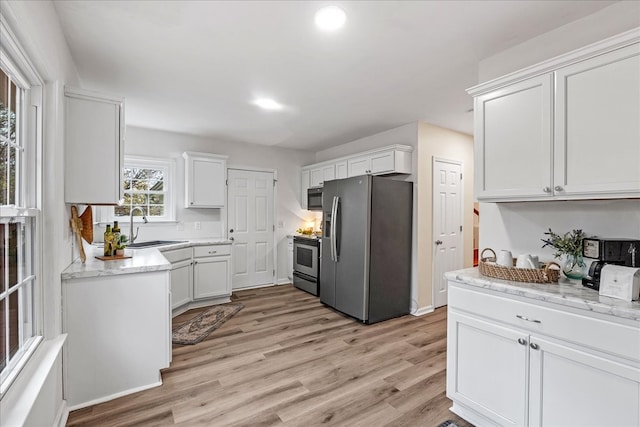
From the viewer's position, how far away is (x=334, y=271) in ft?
13.0

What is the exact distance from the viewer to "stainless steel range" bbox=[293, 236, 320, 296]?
468 cm

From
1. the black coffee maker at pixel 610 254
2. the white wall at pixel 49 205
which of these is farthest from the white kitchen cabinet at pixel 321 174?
the black coffee maker at pixel 610 254

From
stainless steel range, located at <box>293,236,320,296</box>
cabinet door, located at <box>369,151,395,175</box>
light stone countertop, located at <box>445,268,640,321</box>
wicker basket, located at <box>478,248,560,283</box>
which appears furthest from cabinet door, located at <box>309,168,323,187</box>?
wicker basket, located at <box>478,248,560,283</box>

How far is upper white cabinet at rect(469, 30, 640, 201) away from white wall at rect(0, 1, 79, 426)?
2.53 metres

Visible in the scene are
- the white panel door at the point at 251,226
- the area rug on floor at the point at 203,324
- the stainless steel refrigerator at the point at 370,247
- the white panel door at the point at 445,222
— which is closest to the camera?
the area rug on floor at the point at 203,324

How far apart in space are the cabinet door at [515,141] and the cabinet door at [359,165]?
→ 2.10 metres

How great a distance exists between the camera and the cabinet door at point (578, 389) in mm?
1293

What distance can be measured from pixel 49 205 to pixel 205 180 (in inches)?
113

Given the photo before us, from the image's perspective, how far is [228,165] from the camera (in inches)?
196

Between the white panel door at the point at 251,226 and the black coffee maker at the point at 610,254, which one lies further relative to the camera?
the white panel door at the point at 251,226

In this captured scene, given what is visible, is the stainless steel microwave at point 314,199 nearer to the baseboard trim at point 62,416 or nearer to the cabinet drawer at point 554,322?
the cabinet drawer at point 554,322

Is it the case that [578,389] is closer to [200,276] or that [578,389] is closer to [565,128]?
[565,128]

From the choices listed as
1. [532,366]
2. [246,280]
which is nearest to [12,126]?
[532,366]

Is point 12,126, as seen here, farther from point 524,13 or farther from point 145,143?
point 145,143
